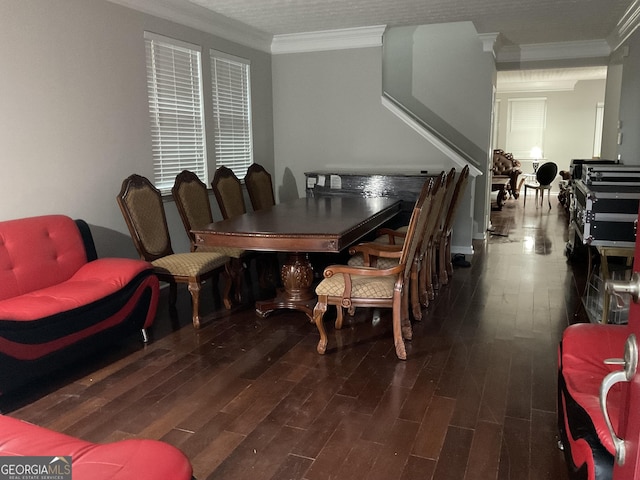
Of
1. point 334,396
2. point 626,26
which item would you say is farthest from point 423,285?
point 626,26

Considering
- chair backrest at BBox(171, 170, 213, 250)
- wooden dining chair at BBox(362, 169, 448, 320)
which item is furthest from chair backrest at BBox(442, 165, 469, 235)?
chair backrest at BBox(171, 170, 213, 250)

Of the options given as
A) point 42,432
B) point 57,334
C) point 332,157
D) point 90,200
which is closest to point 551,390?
point 42,432

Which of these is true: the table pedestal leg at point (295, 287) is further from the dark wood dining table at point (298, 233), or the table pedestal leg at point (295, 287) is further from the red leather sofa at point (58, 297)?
the red leather sofa at point (58, 297)

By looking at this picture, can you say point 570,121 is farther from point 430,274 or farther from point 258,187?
point 430,274

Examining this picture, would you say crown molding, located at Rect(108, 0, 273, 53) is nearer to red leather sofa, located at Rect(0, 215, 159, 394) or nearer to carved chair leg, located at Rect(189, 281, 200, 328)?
red leather sofa, located at Rect(0, 215, 159, 394)

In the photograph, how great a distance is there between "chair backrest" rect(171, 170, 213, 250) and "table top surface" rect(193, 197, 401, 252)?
0.64m

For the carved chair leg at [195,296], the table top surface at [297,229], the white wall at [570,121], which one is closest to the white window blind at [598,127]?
the white wall at [570,121]

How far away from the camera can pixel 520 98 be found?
12.7m

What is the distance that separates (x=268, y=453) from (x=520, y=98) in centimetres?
1251

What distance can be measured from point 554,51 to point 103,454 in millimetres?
7660

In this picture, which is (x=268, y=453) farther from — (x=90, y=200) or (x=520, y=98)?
(x=520, y=98)

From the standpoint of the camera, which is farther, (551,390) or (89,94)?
(89,94)

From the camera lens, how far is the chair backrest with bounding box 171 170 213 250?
430 centimetres

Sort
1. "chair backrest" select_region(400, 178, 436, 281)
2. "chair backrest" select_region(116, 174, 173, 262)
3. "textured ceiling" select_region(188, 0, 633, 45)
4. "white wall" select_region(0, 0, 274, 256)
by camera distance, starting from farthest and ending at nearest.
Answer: "textured ceiling" select_region(188, 0, 633, 45), "chair backrest" select_region(116, 174, 173, 262), "white wall" select_region(0, 0, 274, 256), "chair backrest" select_region(400, 178, 436, 281)
